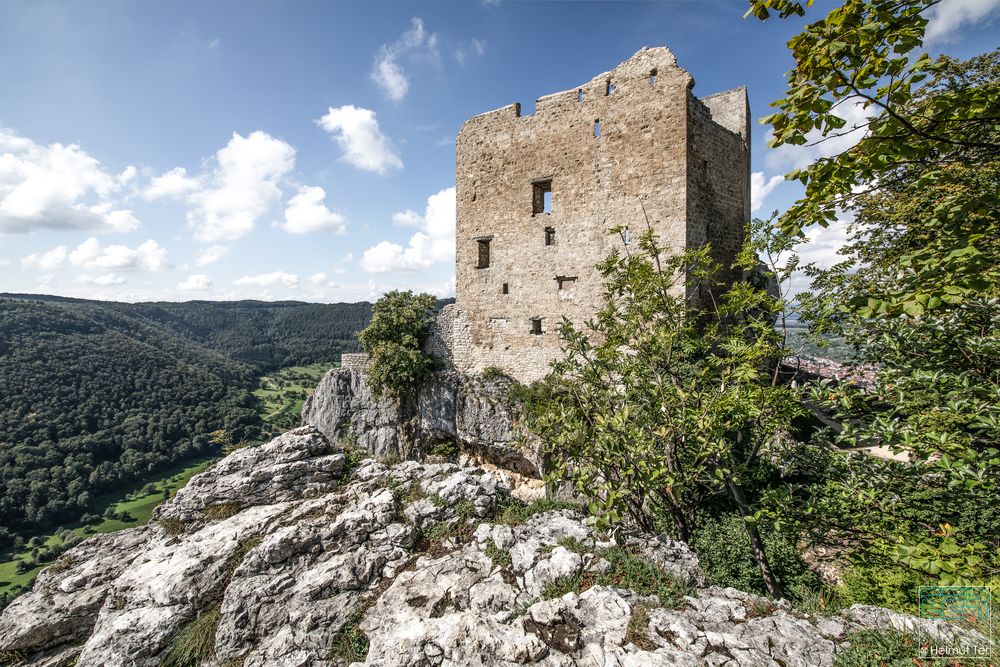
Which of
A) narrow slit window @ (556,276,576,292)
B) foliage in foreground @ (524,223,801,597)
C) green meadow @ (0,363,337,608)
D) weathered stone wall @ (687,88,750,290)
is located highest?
weathered stone wall @ (687,88,750,290)

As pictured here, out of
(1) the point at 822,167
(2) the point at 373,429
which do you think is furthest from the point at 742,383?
(2) the point at 373,429

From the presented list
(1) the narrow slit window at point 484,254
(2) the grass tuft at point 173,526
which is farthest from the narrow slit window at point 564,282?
(2) the grass tuft at point 173,526

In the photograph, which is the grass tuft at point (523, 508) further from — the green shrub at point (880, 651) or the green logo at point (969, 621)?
the green logo at point (969, 621)

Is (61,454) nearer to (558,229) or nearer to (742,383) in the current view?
(558,229)

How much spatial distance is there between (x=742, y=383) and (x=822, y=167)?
12.1 ft

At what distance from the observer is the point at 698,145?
12.6m

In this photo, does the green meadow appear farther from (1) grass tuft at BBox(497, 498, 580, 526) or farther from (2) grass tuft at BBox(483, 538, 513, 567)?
(2) grass tuft at BBox(483, 538, 513, 567)

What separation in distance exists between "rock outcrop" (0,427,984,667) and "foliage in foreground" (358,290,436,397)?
763 cm

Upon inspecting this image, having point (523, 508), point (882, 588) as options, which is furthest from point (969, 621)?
point (523, 508)

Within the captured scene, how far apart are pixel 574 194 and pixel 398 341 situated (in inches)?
347

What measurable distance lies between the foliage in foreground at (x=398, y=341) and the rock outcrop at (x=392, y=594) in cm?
763

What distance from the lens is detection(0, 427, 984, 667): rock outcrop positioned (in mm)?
4371

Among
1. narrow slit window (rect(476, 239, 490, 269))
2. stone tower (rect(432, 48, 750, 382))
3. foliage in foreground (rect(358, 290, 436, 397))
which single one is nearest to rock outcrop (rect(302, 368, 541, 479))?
foliage in foreground (rect(358, 290, 436, 397))

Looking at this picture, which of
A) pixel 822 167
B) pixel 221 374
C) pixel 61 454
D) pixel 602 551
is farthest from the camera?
pixel 221 374
